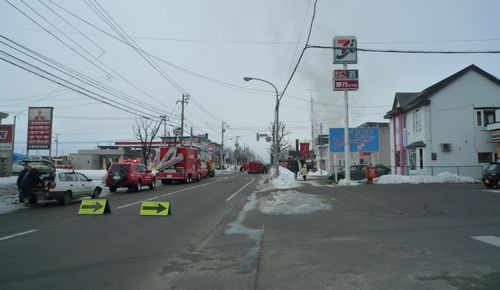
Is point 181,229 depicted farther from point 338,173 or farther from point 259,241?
point 338,173

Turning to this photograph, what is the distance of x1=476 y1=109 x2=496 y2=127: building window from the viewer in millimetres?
30844

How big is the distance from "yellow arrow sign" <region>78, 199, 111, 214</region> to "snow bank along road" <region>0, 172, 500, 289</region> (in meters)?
0.45

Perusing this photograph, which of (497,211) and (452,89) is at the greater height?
(452,89)

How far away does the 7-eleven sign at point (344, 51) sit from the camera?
25.5 metres

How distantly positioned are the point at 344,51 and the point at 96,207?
18568 mm

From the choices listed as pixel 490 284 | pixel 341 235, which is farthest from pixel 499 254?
pixel 341 235

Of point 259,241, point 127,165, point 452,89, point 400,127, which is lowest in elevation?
point 259,241

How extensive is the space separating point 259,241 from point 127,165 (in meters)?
18.7

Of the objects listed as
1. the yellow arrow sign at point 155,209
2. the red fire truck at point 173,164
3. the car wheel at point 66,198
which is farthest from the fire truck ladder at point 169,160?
the yellow arrow sign at point 155,209

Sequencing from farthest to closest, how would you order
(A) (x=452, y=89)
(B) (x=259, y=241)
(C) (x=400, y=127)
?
(C) (x=400, y=127)
(A) (x=452, y=89)
(B) (x=259, y=241)

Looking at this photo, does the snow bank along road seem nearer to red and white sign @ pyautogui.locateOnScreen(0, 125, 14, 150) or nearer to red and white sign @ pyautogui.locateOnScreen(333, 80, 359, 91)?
red and white sign @ pyautogui.locateOnScreen(333, 80, 359, 91)

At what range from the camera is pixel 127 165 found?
25688mm

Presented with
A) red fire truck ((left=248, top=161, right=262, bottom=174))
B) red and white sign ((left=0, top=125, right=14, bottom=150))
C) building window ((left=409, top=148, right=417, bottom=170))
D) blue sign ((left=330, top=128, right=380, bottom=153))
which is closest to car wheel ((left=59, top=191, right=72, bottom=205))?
blue sign ((left=330, top=128, right=380, bottom=153))

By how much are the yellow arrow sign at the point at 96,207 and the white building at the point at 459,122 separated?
24.8 metres
